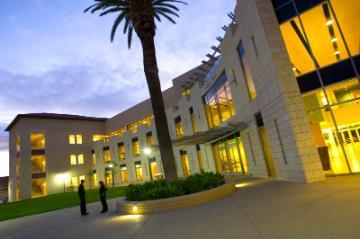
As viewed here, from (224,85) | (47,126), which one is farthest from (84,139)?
(224,85)

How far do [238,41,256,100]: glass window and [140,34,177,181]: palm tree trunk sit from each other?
667 cm

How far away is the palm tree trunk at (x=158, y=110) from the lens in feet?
44.4

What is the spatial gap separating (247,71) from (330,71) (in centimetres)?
586

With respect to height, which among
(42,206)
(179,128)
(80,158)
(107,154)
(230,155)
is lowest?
(42,206)

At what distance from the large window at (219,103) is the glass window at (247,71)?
3681 millimetres

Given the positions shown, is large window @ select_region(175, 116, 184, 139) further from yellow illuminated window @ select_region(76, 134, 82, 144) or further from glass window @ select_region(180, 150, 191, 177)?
yellow illuminated window @ select_region(76, 134, 82, 144)

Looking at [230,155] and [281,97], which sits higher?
[281,97]

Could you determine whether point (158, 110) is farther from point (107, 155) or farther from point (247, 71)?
point (107, 155)

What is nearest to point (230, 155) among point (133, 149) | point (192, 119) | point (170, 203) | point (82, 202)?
point (192, 119)

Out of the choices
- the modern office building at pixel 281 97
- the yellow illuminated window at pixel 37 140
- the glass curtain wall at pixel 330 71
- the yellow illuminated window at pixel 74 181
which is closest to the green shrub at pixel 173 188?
the modern office building at pixel 281 97

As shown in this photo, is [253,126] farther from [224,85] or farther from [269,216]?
[269,216]

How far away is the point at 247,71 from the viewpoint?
17.4m

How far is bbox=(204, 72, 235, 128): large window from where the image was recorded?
22.6m

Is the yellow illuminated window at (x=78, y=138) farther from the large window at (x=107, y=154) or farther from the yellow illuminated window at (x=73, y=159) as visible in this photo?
the large window at (x=107, y=154)
